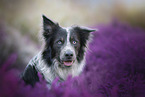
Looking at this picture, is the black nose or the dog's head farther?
the dog's head

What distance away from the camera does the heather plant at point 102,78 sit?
1320 millimetres

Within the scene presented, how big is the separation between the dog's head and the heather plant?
0.50 metres

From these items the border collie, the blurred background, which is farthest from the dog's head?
the blurred background

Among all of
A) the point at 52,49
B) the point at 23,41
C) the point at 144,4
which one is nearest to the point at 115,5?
the point at 144,4

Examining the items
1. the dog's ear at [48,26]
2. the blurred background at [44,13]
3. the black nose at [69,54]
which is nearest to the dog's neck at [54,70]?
the black nose at [69,54]

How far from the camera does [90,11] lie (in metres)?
10.8

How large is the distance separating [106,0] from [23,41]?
6.20 m

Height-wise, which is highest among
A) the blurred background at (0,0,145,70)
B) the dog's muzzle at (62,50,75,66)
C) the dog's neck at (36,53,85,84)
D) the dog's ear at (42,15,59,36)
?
the blurred background at (0,0,145,70)

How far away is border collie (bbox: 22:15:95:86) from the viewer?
332 centimetres

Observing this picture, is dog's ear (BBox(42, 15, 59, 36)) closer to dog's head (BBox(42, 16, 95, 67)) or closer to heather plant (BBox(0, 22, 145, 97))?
dog's head (BBox(42, 16, 95, 67))

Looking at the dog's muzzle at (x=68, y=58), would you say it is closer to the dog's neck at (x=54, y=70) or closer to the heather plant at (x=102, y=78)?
the dog's neck at (x=54, y=70)

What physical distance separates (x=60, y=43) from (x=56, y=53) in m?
0.22

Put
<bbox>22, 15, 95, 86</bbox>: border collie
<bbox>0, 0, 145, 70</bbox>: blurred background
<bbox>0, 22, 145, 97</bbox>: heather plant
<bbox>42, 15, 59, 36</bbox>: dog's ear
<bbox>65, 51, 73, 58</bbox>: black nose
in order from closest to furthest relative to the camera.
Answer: <bbox>0, 22, 145, 97</bbox>: heather plant
<bbox>65, 51, 73, 58</bbox>: black nose
<bbox>22, 15, 95, 86</bbox>: border collie
<bbox>42, 15, 59, 36</bbox>: dog's ear
<bbox>0, 0, 145, 70</bbox>: blurred background

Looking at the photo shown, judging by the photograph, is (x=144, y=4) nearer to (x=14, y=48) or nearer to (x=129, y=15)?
(x=129, y=15)
